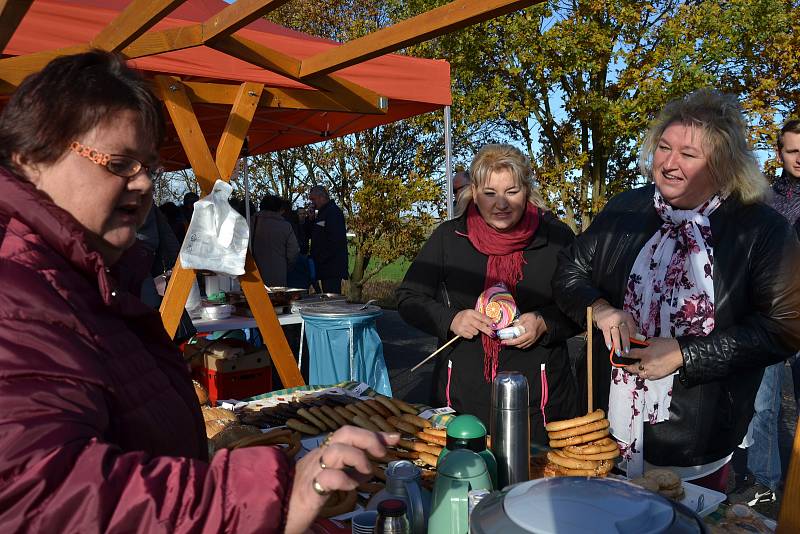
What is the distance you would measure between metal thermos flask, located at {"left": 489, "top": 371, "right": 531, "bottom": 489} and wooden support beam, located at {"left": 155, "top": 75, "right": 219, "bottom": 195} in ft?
8.51

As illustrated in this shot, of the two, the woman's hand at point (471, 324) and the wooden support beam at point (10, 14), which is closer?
the wooden support beam at point (10, 14)

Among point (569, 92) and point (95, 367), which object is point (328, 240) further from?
point (95, 367)

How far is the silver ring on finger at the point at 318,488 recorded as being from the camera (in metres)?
0.83

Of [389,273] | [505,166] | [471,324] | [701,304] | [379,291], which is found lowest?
[379,291]

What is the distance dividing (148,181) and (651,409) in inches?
65.1

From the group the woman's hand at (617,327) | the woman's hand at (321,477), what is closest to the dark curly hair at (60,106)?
the woman's hand at (321,477)

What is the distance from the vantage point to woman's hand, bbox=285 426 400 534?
0.82m

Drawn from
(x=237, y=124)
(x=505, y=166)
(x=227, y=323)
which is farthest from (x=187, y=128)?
(x=505, y=166)

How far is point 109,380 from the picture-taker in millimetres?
909

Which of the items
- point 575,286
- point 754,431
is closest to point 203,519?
point 575,286

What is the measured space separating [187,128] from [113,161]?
261 centimetres

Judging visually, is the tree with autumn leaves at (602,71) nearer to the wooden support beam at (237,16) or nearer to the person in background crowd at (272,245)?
the person in background crowd at (272,245)

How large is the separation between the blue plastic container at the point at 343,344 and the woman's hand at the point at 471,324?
6.77 feet

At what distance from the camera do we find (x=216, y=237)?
356cm
